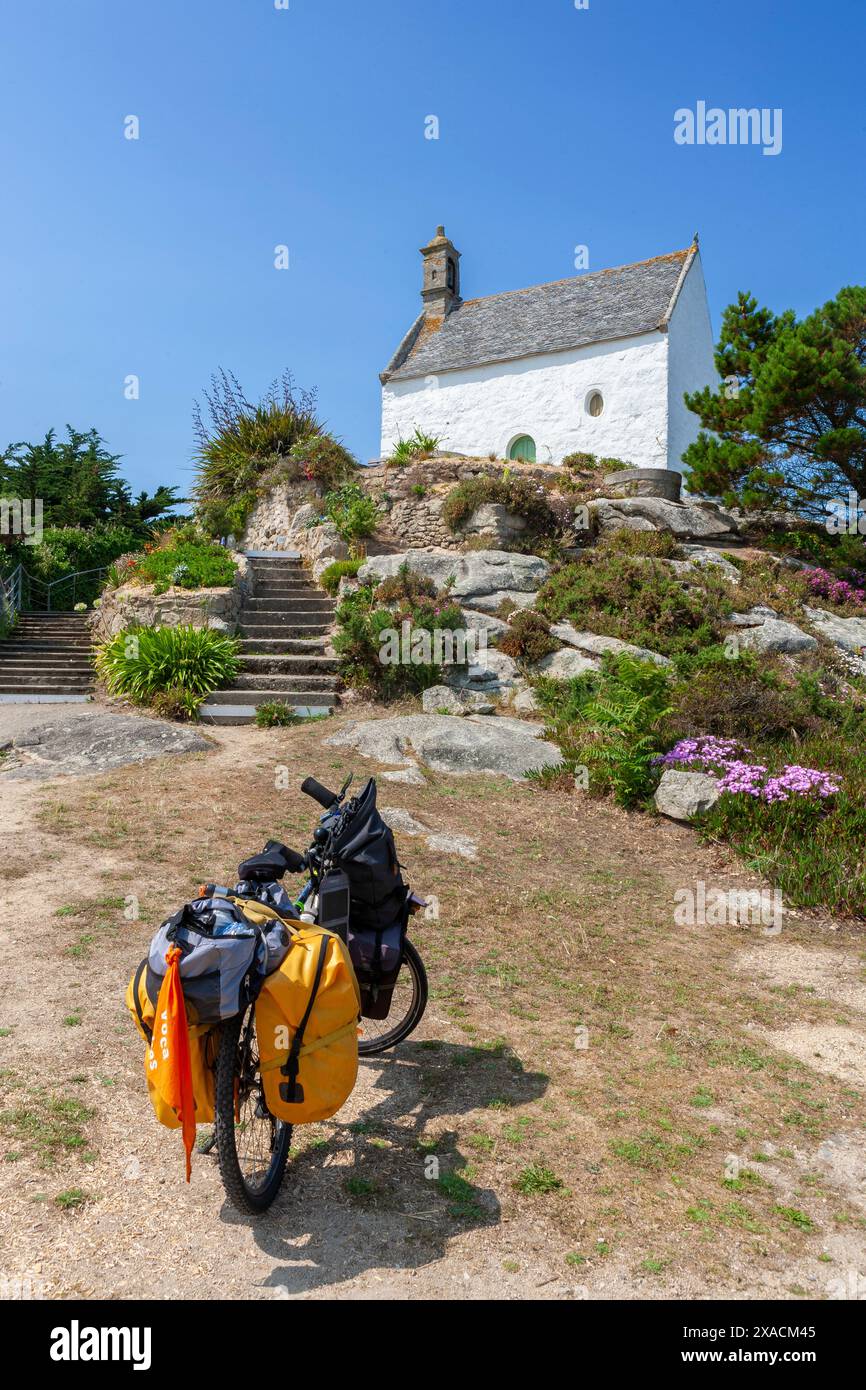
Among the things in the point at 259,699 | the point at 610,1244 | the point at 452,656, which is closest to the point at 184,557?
the point at 259,699

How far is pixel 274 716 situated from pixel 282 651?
8.04ft

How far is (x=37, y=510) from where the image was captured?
25000 mm

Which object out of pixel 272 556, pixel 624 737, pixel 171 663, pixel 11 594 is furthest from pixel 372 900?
pixel 11 594

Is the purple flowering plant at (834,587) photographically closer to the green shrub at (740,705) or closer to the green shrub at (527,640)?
the green shrub at (527,640)

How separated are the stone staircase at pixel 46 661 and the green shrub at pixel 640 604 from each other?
309 inches

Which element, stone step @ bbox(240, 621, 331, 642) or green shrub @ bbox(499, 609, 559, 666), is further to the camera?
stone step @ bbox(240, 621, 331, 642)

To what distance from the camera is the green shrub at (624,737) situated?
27.6 ft

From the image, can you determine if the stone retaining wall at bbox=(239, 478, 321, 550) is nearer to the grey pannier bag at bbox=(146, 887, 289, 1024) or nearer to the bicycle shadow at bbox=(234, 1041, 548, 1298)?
the bicycle shadow at bbox=(234, 1041, 548, 1298)

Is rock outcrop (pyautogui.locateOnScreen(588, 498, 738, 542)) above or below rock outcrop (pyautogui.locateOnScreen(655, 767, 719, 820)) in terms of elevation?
above

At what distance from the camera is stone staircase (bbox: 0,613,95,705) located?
13.8 m

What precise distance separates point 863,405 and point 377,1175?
16272 millimetres

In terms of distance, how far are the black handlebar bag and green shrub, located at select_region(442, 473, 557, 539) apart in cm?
1264

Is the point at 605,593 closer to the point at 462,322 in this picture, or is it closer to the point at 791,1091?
the point at 791,1091

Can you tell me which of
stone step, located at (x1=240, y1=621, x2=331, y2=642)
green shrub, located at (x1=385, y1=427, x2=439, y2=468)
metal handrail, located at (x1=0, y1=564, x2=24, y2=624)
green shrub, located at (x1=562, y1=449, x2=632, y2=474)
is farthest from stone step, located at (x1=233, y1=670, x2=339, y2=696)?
Result: green shrub, located at (x1=562, y1=449, x2=632, y2=474)
